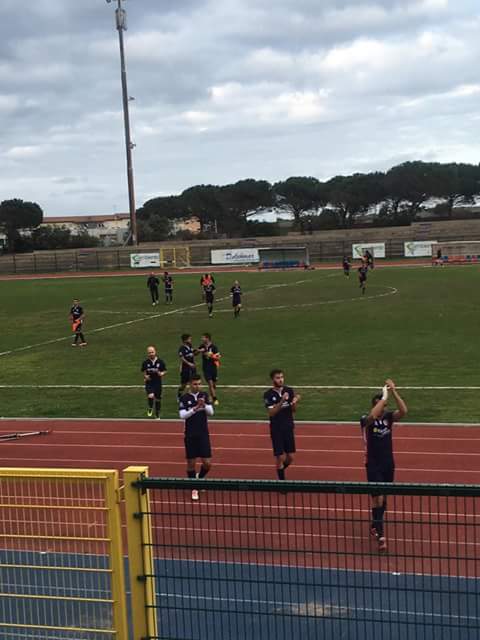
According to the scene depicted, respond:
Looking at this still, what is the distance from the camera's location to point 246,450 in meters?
11.6

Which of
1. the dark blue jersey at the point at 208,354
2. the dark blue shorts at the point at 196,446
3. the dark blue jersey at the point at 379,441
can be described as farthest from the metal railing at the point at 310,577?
the dark blue jersey at the point at 208,354

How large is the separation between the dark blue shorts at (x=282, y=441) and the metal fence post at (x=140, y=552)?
5.52 m

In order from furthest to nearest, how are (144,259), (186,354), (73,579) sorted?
1. (144,259)
2. (186,354)
3. (73,579)

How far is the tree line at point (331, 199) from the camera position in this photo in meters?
103

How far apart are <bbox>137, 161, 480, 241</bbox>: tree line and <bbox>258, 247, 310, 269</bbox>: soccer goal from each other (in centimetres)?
4144

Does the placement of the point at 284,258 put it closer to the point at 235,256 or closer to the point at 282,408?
the point at 235,256

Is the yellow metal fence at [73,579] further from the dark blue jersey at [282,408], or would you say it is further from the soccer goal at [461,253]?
A: the soccer goal at [461,253]

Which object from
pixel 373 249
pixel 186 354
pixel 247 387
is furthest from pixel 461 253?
pixel 186 354

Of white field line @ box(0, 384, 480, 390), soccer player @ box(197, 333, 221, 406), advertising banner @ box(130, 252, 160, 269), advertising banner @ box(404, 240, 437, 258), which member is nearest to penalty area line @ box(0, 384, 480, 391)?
white field line @ box(0, 384, 480, 390)

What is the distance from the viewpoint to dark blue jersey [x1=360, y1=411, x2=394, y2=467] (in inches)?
308

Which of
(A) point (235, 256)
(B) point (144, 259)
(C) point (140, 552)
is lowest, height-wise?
(C) point (140, 552)

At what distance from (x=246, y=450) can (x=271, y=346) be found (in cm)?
1089

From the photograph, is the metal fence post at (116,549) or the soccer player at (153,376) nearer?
the metal fence post at (116,549)

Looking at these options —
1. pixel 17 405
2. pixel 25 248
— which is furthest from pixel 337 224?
pixel 17 405
